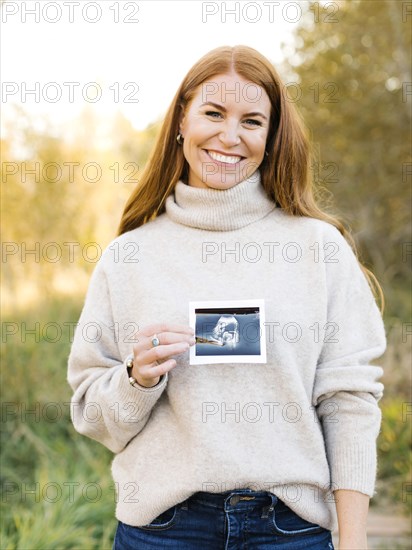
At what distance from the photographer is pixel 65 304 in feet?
23.1

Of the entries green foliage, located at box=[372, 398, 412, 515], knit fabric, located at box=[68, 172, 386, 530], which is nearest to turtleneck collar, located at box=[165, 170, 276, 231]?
knit fabric, located at box=[68, 172, 386, 530]

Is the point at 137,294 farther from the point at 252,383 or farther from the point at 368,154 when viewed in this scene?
the point at 368,154

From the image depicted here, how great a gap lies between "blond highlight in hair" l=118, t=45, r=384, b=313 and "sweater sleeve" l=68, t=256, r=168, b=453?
297mm

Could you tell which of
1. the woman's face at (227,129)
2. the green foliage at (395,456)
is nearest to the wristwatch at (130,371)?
the woman's face at (227,129)

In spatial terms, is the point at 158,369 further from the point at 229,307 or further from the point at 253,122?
the point at 253,122

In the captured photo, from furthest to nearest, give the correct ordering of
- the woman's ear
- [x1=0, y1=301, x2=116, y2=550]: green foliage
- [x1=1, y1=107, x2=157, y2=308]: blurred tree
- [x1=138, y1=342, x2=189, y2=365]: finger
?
[x1=1, y1=107, x2=157, y2=308]: blurred tree, [x1=0, y1=301, x2=116, y2=550]: green foliage, the woman's ear, [x1=138, y1=342, x2=189, y2=365]: finger

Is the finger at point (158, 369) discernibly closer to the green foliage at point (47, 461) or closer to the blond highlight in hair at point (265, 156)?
the blond highlight in hair at point (265, 156)

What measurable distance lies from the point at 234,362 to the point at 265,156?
26.5 inches

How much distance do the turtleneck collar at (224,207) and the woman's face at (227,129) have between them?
0.10ft

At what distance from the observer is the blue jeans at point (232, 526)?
1884 mm

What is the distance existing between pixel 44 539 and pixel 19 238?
405 cm

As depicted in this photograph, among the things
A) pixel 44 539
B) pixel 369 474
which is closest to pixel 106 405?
pixel 369 474

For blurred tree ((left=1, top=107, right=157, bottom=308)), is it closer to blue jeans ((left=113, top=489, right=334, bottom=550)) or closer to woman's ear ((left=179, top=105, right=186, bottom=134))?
woman's ear ((left=179, top=105, right=186, bottom=134))

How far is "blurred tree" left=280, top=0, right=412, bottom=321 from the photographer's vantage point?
7867 millimetres
